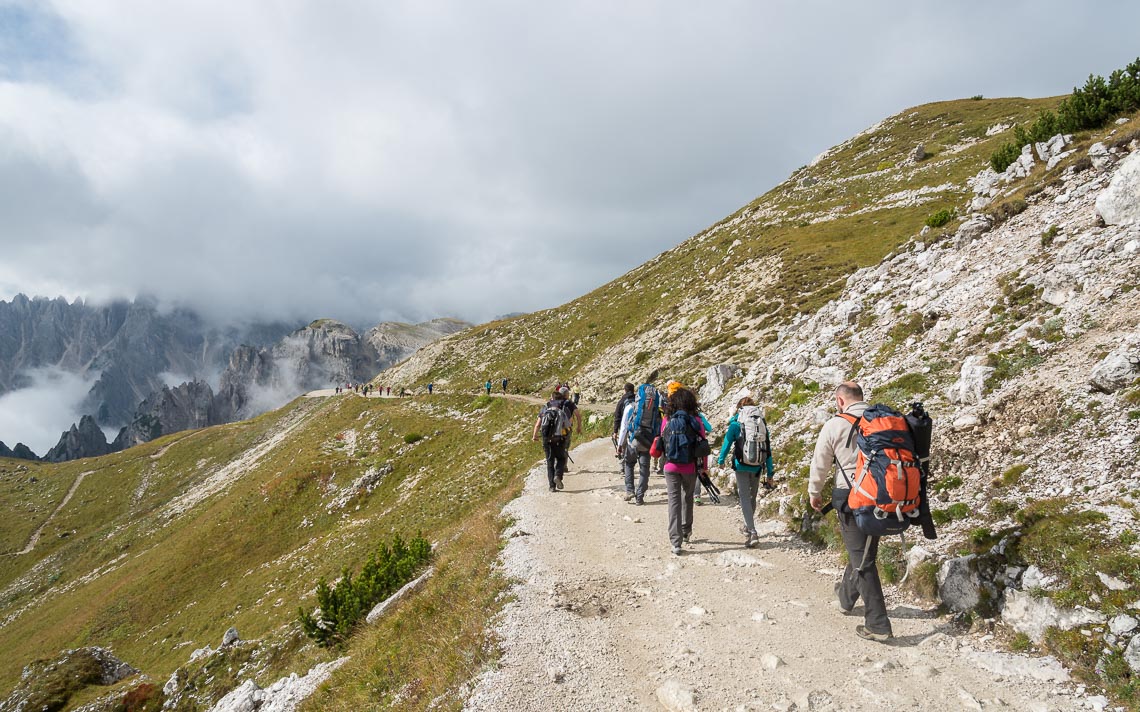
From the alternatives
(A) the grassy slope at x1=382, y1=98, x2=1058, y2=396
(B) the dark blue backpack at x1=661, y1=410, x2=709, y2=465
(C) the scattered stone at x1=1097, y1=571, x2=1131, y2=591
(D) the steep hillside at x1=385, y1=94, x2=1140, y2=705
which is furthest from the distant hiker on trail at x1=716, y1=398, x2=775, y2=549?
(A) the grassy slope at x1=382, y1=98, x2=1058, y2=396

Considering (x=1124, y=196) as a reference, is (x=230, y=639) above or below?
below

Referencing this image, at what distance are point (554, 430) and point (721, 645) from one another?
36.6ft

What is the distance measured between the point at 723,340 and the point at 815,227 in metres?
24.7

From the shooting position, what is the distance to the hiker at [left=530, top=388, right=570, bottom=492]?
17.9 meters

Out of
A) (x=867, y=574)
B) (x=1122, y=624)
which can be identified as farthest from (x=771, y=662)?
(x=1122, y=624)

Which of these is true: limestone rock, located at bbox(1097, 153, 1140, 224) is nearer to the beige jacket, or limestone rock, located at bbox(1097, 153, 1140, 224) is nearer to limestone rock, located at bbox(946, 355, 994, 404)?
limestone rock, located at bbox(946, 355, 994, 404)

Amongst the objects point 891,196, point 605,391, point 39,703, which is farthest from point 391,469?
point 891,196

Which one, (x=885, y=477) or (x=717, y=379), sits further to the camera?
(x=717, y=379)

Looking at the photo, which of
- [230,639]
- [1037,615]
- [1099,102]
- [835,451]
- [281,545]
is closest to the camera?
[1037,615]

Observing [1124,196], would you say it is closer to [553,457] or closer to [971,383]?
[971,383]

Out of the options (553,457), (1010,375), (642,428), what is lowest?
(553,457)

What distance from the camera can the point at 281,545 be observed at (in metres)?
36.9

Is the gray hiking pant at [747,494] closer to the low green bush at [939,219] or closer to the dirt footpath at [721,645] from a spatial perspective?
the dirt footpath at [721,645]

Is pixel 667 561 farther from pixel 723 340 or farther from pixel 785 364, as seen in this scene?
pixel 723 340
